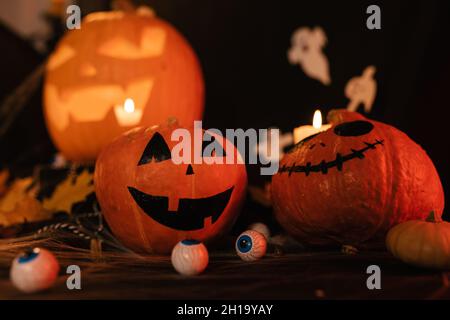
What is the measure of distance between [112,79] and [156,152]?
61 centimetres

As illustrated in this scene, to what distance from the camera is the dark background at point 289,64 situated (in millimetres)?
1419

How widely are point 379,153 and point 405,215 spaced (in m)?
0.15

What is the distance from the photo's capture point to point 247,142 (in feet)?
5.83

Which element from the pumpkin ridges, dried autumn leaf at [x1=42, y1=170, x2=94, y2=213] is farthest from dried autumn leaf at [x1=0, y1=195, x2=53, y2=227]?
the pumpkin ridges

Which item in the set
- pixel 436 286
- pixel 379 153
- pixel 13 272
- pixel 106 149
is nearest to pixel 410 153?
pixel 379 153

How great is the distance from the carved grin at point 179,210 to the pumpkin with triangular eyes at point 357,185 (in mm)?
207

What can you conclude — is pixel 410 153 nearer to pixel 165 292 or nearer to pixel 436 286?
pixel 436 286

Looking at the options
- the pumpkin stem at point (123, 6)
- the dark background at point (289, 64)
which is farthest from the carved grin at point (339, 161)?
the pumpkin stem at point (123, 6)

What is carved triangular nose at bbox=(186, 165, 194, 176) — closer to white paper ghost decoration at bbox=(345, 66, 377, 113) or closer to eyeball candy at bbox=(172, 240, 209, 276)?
eyeball candy at bbox=(172, 240, 209, 276)

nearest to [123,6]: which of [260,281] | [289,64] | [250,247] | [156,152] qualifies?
[289,64]

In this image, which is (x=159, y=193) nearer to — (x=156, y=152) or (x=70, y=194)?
(x=156, y=152)

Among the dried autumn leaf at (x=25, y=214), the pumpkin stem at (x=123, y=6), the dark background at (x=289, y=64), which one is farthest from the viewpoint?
the pumpkin stem at (x=123, y=6)

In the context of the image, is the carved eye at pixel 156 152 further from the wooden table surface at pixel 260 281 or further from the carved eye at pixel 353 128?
the carved eye at pixel 353 128
